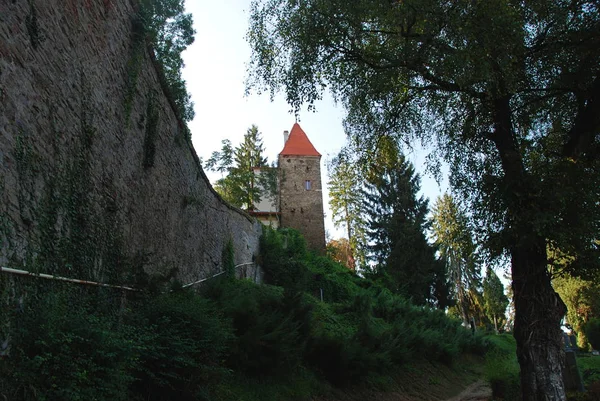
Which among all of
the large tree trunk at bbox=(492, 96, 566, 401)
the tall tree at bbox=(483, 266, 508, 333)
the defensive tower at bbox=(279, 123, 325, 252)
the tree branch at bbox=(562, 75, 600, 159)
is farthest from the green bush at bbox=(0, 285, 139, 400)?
the defensive tower at bbox=(279, 123, 325, 252)

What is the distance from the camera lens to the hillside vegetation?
396 cm

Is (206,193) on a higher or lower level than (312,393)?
higher

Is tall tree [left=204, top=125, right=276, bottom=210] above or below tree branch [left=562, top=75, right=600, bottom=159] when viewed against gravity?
above

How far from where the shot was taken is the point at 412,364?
12438 millimetres

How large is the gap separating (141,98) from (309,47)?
11.1 feet

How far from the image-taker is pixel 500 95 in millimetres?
8117

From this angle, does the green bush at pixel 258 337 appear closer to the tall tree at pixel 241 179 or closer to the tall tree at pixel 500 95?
the tall tree at pixel 500 95

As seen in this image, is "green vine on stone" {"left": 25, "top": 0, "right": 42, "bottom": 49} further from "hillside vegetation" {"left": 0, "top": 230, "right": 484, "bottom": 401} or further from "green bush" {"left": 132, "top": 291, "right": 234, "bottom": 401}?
"green bush" {"left": 132, "top": 291, "right": 234, "bottom": 401}

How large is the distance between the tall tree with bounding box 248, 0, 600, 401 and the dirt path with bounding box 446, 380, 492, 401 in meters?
3.33

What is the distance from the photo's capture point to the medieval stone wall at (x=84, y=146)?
14.6 feet

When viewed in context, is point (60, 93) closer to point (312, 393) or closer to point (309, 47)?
point (309, 47)

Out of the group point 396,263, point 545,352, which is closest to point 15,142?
point 545,352

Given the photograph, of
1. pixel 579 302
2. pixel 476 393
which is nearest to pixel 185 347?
pixel 476 393

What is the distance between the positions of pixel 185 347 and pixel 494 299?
107ft
